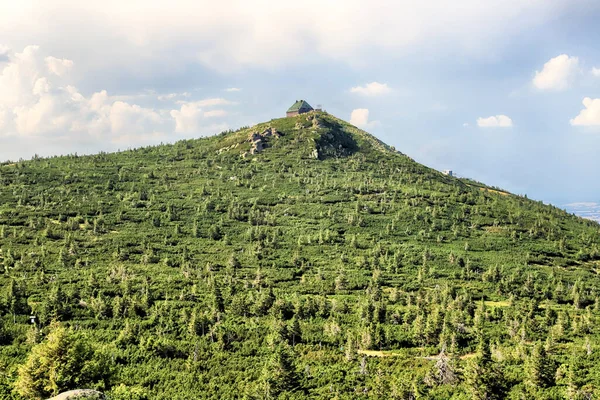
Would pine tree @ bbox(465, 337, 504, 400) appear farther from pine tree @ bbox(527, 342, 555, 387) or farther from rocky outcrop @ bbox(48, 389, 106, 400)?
rocky outcrop @ bbox(48, 389, 106, 400)

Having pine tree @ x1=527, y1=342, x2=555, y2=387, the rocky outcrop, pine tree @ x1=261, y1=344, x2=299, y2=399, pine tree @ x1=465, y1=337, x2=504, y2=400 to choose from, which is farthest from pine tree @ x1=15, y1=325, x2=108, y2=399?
pine tree @ x1=527, y1=342, x2=555, y2=387

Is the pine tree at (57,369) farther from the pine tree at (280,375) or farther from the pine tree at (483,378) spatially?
the pine tree at (483,378)

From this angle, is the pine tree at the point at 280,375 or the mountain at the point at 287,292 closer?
the pine tree at the point at 280,375

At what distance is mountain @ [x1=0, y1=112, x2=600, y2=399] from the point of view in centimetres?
4994

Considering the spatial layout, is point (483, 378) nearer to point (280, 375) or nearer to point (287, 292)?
point (280, 375)

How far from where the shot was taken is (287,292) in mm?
99500

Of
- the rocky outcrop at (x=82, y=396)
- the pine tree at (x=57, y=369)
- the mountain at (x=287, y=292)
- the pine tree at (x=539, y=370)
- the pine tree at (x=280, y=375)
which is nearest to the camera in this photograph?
the rocky outcrop at (x=82, y=396)

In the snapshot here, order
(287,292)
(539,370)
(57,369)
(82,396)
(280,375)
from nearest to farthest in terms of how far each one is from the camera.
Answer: (82,396) < (57,369) < (539,370) < (280,375) < (287,292)

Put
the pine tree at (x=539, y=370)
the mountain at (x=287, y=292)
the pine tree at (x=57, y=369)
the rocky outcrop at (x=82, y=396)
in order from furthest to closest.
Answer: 1. the mountain at (x=287, y=292)
2. the pine tree at (x=539, y=370)
3. the pine tree at (x=57, y=369)
4. the rocky outcrop at (x=82, y=396)

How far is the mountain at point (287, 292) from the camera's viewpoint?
49.9 m

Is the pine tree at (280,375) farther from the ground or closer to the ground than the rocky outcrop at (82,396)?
closer to the ground

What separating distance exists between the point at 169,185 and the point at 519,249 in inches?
5931

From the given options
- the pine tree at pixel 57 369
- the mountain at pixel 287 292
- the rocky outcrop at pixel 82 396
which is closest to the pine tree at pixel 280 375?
the mountain at pixel 287 292

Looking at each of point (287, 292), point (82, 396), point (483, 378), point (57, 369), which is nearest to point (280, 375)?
point (483, 378)
